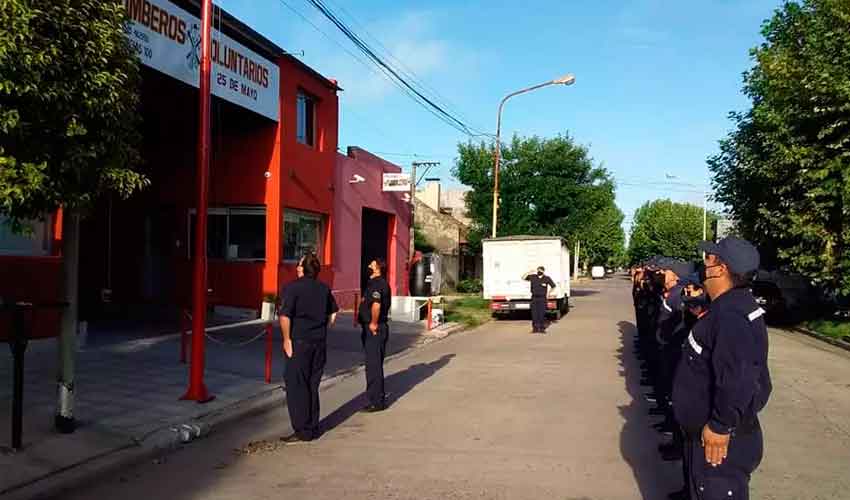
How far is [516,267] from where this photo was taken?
78.3 ft

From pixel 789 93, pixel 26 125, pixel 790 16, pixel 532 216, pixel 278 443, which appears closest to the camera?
pixel 26 125

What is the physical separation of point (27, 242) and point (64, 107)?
685cm

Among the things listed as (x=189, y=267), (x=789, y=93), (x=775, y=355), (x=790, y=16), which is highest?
(x=790, y=16)

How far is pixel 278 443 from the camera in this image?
282 inches

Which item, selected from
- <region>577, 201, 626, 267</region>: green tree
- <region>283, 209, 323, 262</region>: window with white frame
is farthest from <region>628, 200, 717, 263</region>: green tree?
<region>283, 209, 323, 262</region>: window with white frame

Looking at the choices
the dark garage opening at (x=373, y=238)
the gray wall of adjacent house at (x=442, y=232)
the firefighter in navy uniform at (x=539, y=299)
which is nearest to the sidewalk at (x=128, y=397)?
the firefighter in navy uniform at (x=539, y=299)

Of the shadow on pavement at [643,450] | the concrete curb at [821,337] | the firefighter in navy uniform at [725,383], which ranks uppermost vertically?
the firefighter in navy uniform at [725,383]

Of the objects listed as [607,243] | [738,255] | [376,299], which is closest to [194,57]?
[376,299]

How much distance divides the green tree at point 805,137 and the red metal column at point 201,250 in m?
15.4

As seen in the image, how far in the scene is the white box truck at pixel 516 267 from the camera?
23.8 metres

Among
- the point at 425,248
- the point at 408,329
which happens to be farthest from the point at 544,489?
the point at 425,248

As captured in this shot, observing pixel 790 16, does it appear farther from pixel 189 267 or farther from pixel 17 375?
pixel 17 375

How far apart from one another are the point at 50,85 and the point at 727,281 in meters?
4.70

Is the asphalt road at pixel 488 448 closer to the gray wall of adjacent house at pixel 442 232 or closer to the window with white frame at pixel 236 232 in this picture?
the window with white frame at pixel 236 232
